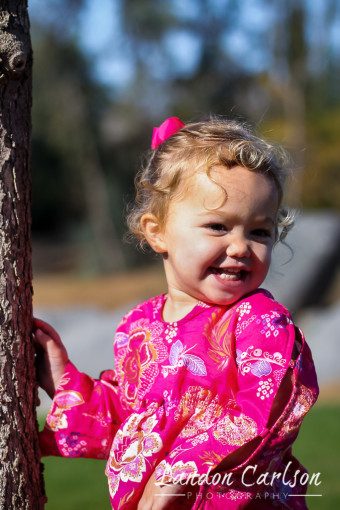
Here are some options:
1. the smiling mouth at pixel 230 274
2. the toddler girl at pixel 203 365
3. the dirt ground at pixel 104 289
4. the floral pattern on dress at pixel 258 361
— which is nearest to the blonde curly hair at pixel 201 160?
the toddler girl at pixel 203 365

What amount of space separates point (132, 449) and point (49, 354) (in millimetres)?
459

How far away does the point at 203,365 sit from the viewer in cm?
187

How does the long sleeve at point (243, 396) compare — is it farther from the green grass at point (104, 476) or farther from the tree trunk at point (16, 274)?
the green grass at point (104, 476)

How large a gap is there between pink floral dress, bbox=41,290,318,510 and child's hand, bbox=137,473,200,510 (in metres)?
0.03

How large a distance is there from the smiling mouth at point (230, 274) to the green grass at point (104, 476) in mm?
2911

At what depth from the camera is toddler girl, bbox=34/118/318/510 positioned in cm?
175

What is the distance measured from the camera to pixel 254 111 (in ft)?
60.1

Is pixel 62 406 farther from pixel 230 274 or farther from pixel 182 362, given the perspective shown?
pixel 230 274

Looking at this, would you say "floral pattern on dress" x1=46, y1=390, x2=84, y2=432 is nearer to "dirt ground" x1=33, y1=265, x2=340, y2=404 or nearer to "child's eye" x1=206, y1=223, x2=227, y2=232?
"child's eye" x1=206, y1=223, x2=227, y2=232


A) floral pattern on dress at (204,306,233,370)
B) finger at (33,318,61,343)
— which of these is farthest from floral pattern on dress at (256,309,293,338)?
finger at (33,318,61,343)

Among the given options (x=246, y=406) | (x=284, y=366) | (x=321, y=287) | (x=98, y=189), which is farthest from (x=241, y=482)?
(x=98, y=189)

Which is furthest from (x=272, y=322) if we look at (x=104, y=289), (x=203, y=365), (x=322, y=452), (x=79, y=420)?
(x=104, y=289)

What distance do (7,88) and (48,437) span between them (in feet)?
3.65

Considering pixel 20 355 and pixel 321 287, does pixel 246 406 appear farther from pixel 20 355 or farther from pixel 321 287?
pixel 321 287
